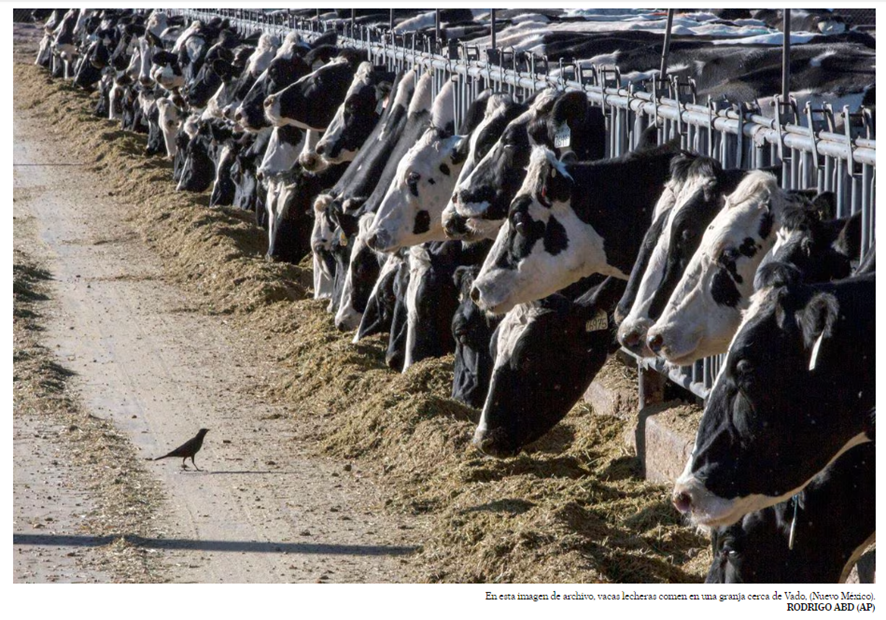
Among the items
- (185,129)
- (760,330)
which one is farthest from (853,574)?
(185,129)

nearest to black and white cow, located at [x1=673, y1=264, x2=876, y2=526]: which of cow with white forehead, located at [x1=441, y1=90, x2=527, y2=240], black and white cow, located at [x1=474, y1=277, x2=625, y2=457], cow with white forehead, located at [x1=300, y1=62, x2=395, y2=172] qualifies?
black and white cow, located at [x1=474, y1=277, x2=625, y2=457]

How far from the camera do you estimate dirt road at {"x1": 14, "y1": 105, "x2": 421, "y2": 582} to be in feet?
18.7

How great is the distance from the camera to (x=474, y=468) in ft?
21.4

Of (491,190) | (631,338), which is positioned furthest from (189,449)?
(631,338)

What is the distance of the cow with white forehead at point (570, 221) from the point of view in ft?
18.5

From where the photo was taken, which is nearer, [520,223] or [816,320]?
[816,320]

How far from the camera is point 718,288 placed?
4430 mm

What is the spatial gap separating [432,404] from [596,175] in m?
2.12

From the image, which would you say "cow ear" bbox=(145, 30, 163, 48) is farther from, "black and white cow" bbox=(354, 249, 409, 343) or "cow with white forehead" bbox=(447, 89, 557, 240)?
"cow with white forehead" bbox=(447, 89, 557, 240)

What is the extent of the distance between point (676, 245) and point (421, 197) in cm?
339

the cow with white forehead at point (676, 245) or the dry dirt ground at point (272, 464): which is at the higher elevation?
the cow with white forehead at point (676, 245)

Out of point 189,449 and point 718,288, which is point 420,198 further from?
point 718,288

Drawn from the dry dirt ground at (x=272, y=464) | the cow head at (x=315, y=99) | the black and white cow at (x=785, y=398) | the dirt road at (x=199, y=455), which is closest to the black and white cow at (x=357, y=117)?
the cow head at (x=315, y=99)

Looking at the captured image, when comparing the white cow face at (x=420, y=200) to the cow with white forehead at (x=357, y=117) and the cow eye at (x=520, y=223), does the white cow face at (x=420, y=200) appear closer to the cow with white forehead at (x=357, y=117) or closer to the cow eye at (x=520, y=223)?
the cow eye at (x=520, y=223)
